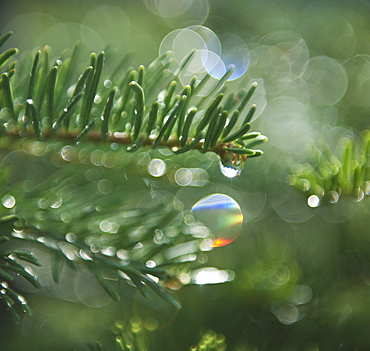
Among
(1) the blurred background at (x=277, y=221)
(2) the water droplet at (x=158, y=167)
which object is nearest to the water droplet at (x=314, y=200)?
(1) the blurred background at (x=277, y=221)

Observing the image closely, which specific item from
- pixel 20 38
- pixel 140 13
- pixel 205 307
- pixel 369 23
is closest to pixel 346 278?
pixel 205 307

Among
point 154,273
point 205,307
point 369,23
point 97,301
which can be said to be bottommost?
point 97,301

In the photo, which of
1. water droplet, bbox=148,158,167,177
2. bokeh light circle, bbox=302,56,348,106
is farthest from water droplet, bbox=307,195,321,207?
bokeh light circle, bbox=302,56,348,106

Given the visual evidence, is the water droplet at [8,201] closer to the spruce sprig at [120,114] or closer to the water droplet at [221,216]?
the spruce sprig at [120,114]

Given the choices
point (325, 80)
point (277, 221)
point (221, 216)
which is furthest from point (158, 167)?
point (325, 80)

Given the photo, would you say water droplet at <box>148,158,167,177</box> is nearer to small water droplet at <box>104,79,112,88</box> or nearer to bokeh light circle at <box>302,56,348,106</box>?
small water droplet at <box>104,79,112,88</box>

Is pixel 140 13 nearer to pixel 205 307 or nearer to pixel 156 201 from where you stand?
pixel 156 201
